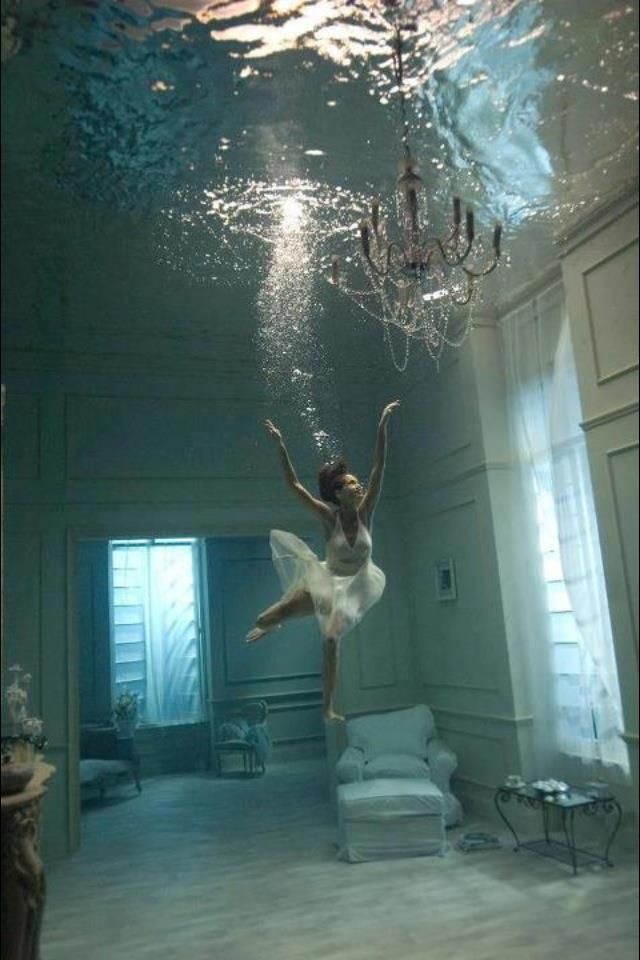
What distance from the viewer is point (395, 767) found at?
380cm

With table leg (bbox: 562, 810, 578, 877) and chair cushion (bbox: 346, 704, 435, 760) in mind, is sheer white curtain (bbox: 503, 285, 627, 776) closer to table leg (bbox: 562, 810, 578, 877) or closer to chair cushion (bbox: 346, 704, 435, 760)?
table leg (bbox: 562, 810, 578, 877)

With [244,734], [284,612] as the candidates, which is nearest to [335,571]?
[284,612]

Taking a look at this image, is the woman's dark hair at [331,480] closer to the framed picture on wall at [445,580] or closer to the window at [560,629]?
the window at [560,629]

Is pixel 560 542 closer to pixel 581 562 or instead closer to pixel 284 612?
pixel 581 562

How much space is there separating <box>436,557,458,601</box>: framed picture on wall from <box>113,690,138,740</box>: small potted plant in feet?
10.4

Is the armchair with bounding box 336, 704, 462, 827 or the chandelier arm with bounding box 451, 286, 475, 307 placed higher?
the chandelier arm with bounding box 451, 286, 475, 307

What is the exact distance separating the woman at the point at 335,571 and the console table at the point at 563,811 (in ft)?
2.93

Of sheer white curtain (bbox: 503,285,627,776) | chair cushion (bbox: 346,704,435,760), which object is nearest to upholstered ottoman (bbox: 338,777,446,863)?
chair cushion (bbox: 346,704,435,760)

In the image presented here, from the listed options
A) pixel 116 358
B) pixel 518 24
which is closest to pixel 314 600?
pixel 116 358

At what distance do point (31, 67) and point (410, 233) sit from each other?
1129 mm

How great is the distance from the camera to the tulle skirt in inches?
104

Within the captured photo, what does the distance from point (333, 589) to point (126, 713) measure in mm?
3847

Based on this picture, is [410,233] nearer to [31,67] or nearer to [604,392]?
[604,392]

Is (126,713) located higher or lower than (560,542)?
lower
